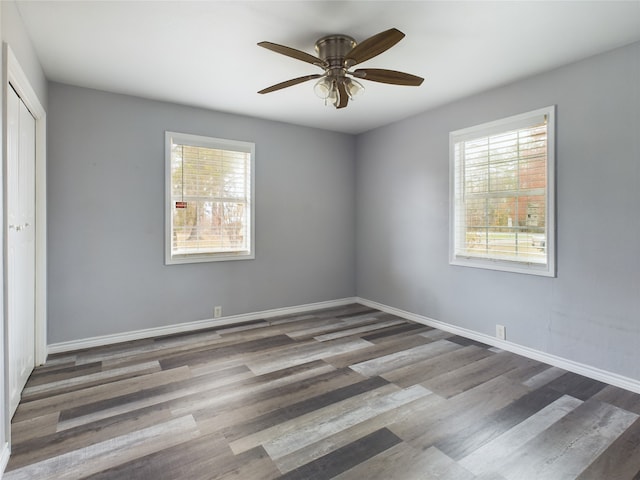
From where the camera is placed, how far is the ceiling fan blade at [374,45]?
6.43ft

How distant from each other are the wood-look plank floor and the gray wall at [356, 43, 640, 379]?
1.19 feet

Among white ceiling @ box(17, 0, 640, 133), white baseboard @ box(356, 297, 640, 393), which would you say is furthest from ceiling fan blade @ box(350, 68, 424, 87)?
white baseboard @ box(356, 297, 640, 393)

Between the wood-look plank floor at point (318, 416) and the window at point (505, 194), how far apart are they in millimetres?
Result: 938

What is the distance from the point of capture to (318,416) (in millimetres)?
2221

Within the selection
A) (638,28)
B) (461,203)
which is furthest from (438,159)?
(638,28)

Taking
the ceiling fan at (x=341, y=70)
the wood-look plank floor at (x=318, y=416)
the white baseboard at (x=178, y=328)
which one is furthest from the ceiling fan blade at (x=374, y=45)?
the white baseboard at (x=178, y=328)

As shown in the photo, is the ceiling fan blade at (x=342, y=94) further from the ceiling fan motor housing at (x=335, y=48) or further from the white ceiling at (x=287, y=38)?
the white ceiling at (x=287, y=38)

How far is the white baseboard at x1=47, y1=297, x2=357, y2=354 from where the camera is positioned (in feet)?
10.9

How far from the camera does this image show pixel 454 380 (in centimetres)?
273

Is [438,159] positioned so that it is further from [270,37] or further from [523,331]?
[270,37]

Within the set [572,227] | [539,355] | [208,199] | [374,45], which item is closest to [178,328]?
[208,199]

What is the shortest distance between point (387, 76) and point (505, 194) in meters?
1.75

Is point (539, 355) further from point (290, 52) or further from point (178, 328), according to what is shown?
point (178, 328)

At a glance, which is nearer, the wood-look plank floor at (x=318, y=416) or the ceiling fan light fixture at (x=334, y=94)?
the wood-look plank floor at (x=318, y=416)
